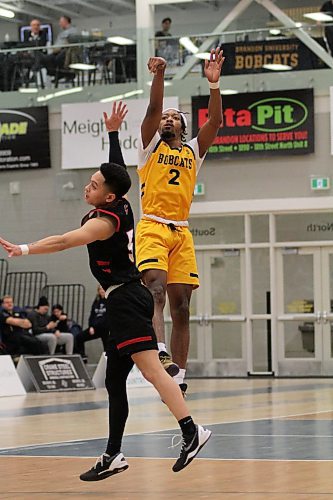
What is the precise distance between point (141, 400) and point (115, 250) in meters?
8.81

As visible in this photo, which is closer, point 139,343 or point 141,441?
point 139,343

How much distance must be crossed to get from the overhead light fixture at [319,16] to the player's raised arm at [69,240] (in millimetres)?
16874

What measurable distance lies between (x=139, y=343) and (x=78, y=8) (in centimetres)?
1971

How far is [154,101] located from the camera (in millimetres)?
8156

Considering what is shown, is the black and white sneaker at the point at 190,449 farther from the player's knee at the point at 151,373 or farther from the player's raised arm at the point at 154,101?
the player's raised arm at the point at 154,101

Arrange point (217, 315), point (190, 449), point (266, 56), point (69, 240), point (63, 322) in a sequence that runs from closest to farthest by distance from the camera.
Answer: point (69, 240) < point (190, 449) < point (63, 322) < point (266, 56) < point (217, 315)

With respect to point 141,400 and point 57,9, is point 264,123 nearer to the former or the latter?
point 57,9

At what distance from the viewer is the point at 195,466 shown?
7.29m

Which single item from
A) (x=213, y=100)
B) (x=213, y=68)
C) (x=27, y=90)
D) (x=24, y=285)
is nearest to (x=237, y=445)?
(x=213, y=100)

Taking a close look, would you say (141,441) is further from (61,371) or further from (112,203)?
(61,371)

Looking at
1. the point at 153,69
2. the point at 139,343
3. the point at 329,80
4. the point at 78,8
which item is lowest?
the point at 139,343

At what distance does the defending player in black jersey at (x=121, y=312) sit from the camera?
259 inches

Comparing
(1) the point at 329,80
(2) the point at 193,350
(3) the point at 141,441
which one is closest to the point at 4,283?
(2) the point at 193,350

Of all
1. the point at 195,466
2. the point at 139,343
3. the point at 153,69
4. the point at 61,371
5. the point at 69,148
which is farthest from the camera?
the point at 69,148
